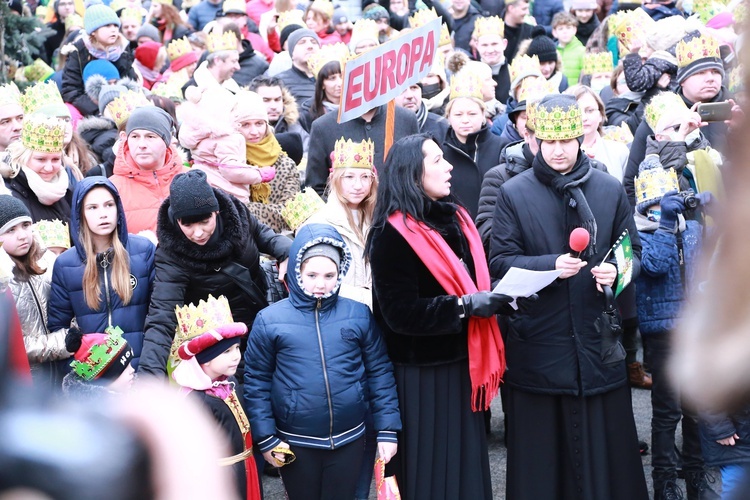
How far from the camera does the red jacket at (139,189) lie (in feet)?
19.7

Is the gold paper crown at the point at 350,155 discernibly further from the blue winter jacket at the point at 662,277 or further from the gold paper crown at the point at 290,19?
the gold paper crown at the point at 290,19

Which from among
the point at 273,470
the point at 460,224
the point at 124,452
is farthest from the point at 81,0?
the point at 124,452

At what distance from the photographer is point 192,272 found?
5148 mm

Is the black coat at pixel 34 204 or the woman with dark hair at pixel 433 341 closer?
the woman with dark hair at pixel 433 341

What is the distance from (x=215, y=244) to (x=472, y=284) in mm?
1302

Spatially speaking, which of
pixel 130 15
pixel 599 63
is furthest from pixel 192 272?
pixel 130 15

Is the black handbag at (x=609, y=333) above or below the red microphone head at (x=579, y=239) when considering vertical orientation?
below

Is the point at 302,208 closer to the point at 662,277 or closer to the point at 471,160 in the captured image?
the point at 471,160

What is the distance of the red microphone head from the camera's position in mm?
4773

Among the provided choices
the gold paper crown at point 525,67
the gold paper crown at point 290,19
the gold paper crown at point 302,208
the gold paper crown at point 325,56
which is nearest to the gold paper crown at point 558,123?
the gold paper crown at point 302,208

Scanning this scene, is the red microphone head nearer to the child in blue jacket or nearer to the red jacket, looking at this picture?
the child in blue jacket

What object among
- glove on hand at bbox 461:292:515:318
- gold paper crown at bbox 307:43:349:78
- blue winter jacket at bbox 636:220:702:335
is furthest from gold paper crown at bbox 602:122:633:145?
glove on hand at bbox 461:292:515:318

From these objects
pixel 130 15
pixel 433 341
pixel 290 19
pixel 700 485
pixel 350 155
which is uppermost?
pixel 130 15

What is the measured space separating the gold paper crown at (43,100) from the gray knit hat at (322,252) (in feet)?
10.5
